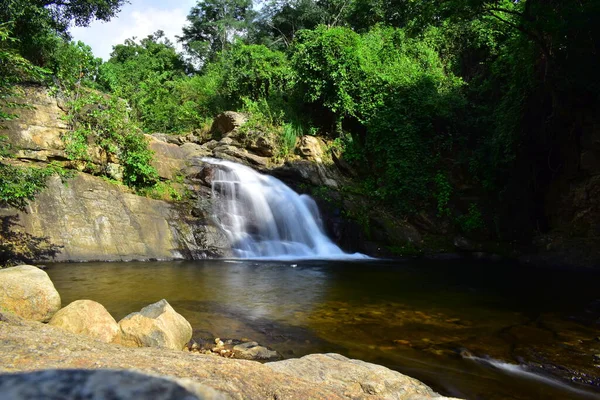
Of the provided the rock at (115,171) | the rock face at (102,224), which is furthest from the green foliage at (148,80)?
the rock face at (102,224)

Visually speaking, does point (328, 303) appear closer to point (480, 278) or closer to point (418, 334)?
point (418, 334)

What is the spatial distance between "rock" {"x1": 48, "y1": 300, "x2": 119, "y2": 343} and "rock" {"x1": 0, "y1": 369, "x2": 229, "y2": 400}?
2790 millimetres

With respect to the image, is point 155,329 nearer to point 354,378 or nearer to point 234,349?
point 234,349

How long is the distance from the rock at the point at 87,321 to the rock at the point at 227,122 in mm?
13642

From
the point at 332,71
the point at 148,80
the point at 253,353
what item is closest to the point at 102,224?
the point at 253,353

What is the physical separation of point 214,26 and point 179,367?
42888 millimetres

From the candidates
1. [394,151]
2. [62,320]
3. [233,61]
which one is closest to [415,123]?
[394,151]

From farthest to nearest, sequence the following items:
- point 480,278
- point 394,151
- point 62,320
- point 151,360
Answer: point 394,151
point 480,278
point 62,320
point 151,360

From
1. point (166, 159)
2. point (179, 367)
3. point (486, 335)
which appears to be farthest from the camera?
point (166, 159)

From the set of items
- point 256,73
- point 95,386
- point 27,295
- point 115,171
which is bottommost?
point 27,295

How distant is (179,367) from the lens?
2.30 metres

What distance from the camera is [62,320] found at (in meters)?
4.07

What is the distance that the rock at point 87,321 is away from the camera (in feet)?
13.1

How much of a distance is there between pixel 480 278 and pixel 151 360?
368 inches
